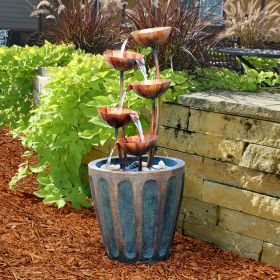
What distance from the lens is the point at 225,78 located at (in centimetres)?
469

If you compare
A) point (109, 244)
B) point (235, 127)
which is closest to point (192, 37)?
point (235, 127)

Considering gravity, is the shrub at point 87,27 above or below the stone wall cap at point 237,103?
above

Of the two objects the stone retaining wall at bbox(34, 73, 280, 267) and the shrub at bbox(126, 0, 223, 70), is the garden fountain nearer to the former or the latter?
the stone retaining wall at bbox(34, 73, 280, 267)

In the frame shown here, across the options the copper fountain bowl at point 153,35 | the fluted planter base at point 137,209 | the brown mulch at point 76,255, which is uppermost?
the copper fountain bowl at point 153,35

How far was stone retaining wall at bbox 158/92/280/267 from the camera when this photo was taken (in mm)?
3555

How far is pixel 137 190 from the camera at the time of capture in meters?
3.32

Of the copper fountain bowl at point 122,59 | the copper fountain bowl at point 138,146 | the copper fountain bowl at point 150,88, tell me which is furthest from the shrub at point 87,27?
the copper fountain bowl at point 138,146

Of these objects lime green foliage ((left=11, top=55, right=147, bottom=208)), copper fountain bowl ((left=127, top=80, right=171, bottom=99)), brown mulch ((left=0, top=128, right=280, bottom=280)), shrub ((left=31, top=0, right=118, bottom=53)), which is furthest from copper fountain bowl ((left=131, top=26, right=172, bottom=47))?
shrub ((left=31, top=0, right=118, bottom=53))

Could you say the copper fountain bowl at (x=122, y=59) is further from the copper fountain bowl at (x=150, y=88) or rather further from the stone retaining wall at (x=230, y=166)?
the stone retaining wall at (x=230, y=166)

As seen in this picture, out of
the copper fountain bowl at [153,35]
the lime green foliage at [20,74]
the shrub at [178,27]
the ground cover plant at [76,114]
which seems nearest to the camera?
the copper fountain bowl at [153,35]

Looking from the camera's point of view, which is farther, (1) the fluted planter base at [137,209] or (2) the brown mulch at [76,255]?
(2) the brown mulch at [76,255]

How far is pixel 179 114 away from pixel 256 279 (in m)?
1.25

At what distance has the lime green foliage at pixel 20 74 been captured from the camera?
21.2 ft

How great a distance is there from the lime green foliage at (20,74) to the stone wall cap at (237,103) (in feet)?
8.92
